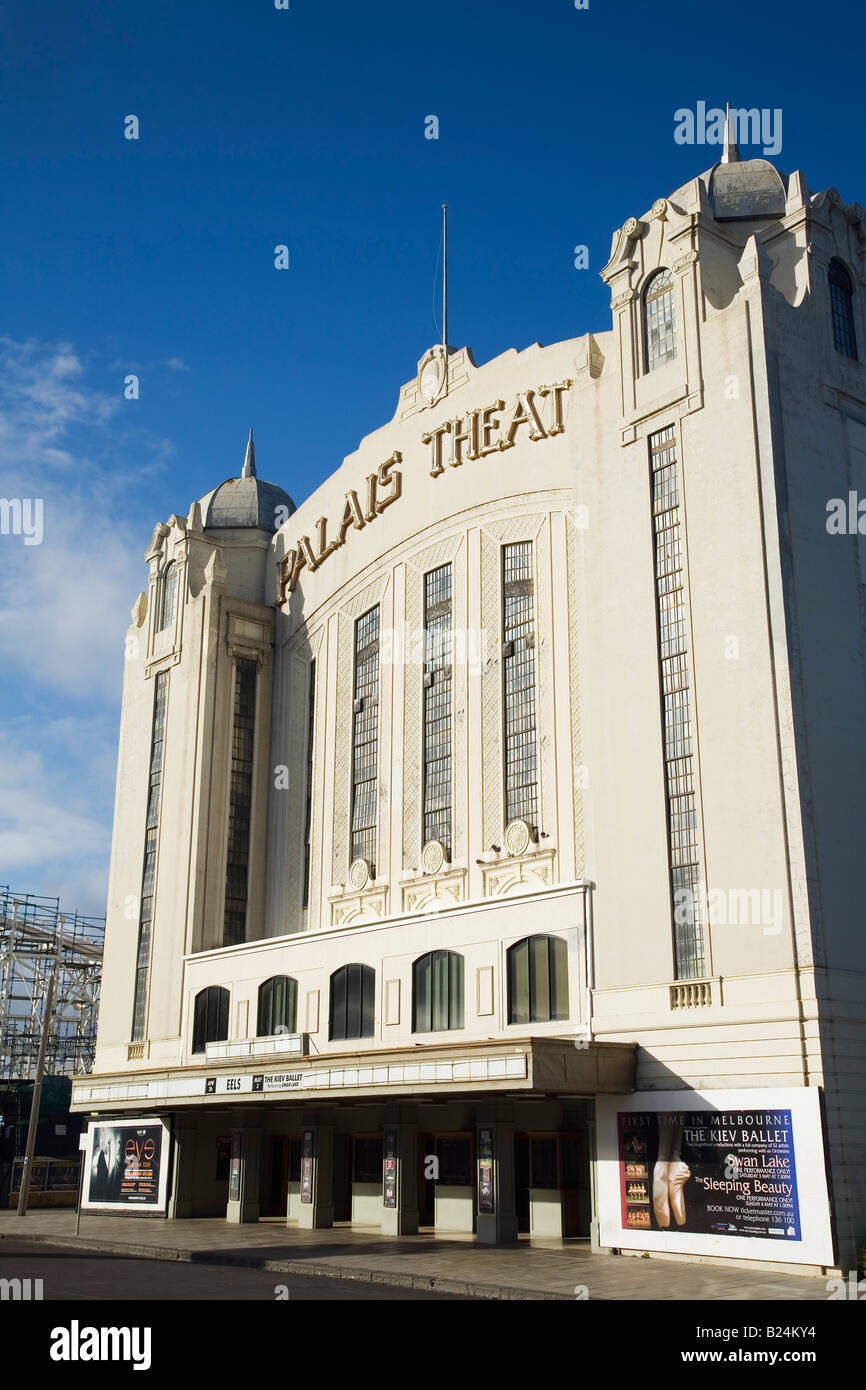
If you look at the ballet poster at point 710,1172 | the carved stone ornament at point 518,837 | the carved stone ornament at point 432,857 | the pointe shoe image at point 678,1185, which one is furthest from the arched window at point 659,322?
the pointe shoe image at point 678,1185

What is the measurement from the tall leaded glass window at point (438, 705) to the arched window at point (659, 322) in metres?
10.2

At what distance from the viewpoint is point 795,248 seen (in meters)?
33.0

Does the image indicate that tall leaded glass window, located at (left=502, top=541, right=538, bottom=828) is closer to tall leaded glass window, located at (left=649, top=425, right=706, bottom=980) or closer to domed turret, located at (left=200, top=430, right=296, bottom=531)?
tall leaded glass window, located at (left=649, top=425, right=706, bottom=980)

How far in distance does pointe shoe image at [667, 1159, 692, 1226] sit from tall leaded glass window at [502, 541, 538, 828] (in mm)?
→ 10406

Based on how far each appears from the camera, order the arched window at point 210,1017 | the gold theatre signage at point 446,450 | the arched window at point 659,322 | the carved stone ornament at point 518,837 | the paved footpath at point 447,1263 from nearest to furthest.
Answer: the paved footpath at point 447,1263 → the arched window at point 659,322 → the carved stone ornament at point 518,837 → the gold theatre signage at point 446,450 → the arched window at point 210,1017

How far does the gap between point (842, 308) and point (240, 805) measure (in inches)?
1040

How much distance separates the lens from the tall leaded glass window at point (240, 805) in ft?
147

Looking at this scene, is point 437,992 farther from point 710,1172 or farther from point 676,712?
point 676,712

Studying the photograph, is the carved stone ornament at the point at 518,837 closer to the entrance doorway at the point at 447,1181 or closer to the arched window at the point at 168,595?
the entrance doorway at the point at 447,1181

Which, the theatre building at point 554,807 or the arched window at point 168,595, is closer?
the theatre building at point 554,807

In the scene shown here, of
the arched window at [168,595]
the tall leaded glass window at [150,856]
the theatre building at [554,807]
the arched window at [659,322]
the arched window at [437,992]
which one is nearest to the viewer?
the theatre building at [554,807]

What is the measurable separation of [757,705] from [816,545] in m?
4.58

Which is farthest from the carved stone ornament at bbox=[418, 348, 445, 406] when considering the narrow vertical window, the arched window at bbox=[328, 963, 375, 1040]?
the arched window at bbox=[328, 963, 375, 1040]

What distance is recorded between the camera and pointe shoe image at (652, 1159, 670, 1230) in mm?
26656
